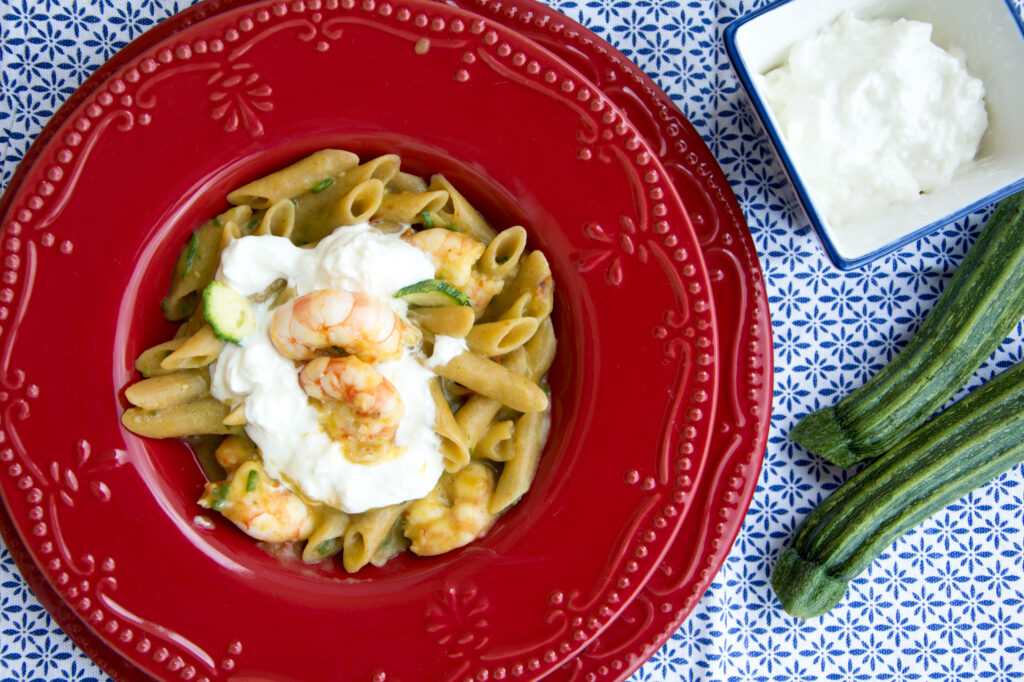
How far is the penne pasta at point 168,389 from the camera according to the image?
8.31ft

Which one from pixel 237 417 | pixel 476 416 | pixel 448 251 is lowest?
pixel 476 416

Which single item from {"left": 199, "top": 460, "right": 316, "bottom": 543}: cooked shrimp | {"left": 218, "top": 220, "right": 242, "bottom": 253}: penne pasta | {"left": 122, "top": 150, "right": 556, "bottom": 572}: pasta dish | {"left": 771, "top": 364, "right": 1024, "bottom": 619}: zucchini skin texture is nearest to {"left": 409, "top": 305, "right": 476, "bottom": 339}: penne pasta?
{"left": 122, "top": 150, "right": 556, "bottom": 572}: pasta dish

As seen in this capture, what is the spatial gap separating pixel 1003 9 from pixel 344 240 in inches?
91.8

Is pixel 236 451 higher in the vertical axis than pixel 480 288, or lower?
lower

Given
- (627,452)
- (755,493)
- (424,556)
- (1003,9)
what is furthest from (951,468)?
(424,556)

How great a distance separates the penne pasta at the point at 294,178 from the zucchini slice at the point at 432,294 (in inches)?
18.8

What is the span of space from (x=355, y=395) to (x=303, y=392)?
217 millimetres

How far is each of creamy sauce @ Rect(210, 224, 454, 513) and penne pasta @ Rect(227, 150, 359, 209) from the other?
0.57 ft

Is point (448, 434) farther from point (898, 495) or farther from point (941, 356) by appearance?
point (941, 356)

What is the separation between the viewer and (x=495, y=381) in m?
2.64

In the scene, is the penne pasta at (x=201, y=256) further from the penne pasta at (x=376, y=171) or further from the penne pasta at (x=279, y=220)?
the penne pasta at (x=376, y=171)

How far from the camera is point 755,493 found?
10.2 feet

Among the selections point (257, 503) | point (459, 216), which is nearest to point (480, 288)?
point (459, 216)

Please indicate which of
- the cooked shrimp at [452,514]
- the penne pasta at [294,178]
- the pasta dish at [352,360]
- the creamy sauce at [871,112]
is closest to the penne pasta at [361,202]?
the pasta dish at [352,360]
